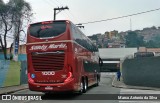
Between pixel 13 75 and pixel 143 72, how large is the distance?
12.4 meters

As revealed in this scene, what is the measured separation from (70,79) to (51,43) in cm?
215

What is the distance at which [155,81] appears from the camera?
28.1m

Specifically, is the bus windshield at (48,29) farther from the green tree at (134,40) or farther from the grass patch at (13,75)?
the green tree at (134,40)

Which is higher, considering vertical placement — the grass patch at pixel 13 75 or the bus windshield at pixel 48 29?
the bus windshield at pixel 48 29

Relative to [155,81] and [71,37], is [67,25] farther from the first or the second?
[155,81]

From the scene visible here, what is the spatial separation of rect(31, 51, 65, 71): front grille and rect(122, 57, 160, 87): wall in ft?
45.1

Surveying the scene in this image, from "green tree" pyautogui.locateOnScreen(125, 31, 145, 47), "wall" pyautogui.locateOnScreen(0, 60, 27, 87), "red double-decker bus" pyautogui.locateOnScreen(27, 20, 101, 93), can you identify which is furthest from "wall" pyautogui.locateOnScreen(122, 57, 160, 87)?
"green tree" pyautogui.locateOnScreen(125, 31, 145, 47)

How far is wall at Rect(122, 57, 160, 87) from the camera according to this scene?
92.4ft

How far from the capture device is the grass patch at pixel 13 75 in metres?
28.1

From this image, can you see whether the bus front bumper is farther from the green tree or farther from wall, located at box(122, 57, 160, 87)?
the green tree

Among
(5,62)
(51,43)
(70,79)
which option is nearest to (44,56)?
(51,43)

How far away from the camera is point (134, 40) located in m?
105

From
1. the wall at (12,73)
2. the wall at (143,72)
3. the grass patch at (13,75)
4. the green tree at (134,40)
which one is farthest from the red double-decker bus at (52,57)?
the green tree at (134,40)

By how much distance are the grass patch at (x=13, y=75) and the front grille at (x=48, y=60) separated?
11209mm
